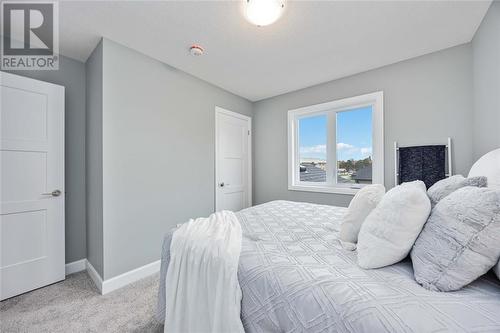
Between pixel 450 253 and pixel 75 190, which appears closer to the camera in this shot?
pixel 450 253

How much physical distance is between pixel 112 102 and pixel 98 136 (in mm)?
377

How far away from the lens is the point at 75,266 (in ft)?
7.54

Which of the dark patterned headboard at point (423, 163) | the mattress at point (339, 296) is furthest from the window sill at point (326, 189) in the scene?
the mattress at point (339, 296)

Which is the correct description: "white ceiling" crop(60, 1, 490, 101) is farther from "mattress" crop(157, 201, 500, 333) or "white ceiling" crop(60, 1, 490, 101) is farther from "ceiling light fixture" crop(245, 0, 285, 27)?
"mattress" crop(157, 201, 500, 333)

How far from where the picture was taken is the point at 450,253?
76 centimetres

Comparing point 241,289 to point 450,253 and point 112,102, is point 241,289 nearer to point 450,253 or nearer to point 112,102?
point 450,253

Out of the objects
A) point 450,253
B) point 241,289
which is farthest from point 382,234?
point 241,289

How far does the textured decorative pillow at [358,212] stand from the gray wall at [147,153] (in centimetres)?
204

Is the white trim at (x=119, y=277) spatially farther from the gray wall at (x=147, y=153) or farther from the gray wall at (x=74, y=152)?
the gray wall at (x=74, y=152)

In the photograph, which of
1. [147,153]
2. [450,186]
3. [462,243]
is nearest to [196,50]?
[147,153]

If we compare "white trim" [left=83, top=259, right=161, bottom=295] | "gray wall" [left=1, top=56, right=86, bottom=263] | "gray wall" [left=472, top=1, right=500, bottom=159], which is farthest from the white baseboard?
"gray wall" [left=472, top=1, right=500, bottom=159]

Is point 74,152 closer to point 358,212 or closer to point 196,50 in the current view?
point 196,50

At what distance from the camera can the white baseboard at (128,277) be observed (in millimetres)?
1910

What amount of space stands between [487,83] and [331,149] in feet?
5.38
